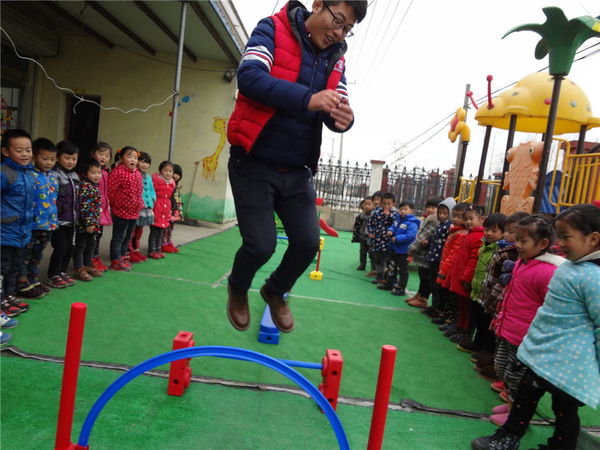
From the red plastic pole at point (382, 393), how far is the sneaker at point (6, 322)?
2.71 meters

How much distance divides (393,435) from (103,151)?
393 centimetres

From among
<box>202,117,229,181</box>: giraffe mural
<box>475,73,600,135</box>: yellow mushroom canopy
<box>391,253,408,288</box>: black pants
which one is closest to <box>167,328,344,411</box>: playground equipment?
<box>391,253,408,288</box>: black pants

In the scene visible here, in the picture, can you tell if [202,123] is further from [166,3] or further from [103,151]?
[103,151]

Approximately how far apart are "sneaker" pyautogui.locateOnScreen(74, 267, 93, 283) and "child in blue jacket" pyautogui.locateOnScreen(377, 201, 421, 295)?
3.78 m

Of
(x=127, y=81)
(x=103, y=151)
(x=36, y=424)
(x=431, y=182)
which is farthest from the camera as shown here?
(x=431, y=182)

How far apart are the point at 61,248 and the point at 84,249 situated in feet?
1.81

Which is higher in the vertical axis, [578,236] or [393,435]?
[578,236]

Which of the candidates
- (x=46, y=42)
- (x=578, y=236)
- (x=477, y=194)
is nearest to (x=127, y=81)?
(x=46, y=42)

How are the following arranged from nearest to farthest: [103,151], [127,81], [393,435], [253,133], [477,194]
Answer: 1. [253,133]
2. [393,435]
3. [103,151]
4. [477,194]
5. [127,81]

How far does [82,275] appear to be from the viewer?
14.5 ft

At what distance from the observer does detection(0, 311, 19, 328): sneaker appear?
9.75ft

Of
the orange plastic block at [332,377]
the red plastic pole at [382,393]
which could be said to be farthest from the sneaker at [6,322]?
the red plastic pole at [382,393]

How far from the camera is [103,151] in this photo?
4.55 m

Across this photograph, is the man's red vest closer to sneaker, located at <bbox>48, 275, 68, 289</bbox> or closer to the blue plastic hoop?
the blue plastic hoop
